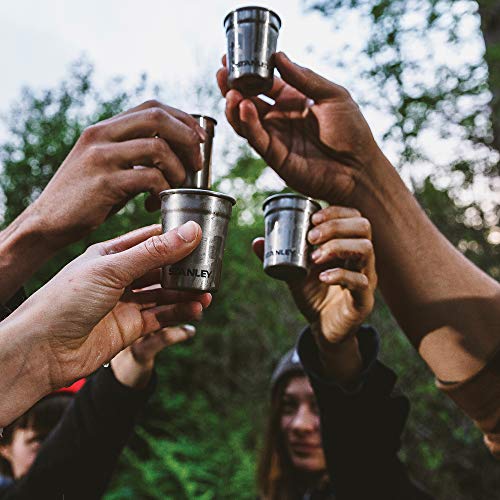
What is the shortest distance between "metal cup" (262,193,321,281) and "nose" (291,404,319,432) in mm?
2118

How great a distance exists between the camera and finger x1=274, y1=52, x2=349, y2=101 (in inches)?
89.4

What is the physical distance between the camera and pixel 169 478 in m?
6.88

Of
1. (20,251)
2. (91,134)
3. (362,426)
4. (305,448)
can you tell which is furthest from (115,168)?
(305,448)

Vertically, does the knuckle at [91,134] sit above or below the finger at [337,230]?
above

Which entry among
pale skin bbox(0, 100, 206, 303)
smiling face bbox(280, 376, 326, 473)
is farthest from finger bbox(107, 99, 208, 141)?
smiling face bbox(280, 376, 326, 473)

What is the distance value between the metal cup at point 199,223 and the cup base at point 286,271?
0.50 m

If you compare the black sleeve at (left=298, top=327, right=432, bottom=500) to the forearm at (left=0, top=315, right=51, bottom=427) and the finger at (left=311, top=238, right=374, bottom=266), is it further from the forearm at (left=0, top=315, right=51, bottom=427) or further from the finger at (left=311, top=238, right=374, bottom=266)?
the forearm at (left=0, top=315, right=51, bottom=427)

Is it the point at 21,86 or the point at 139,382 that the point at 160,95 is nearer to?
the point at 21,86

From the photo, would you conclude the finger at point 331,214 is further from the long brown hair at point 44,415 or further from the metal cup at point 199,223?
the long brown hair at point 44,415

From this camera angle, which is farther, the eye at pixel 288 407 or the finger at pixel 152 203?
the eye at pixel 288 407

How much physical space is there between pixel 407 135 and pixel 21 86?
5601 mm

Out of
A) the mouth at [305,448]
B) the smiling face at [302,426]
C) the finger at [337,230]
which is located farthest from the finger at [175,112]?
the mouth at [305,448]

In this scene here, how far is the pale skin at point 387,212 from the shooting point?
2.45m

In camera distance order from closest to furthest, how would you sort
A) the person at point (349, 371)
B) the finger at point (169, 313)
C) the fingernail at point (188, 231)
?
the fingernail at point (188, 231)
the finger at point (169, 313)
the person at point (349, 371)
